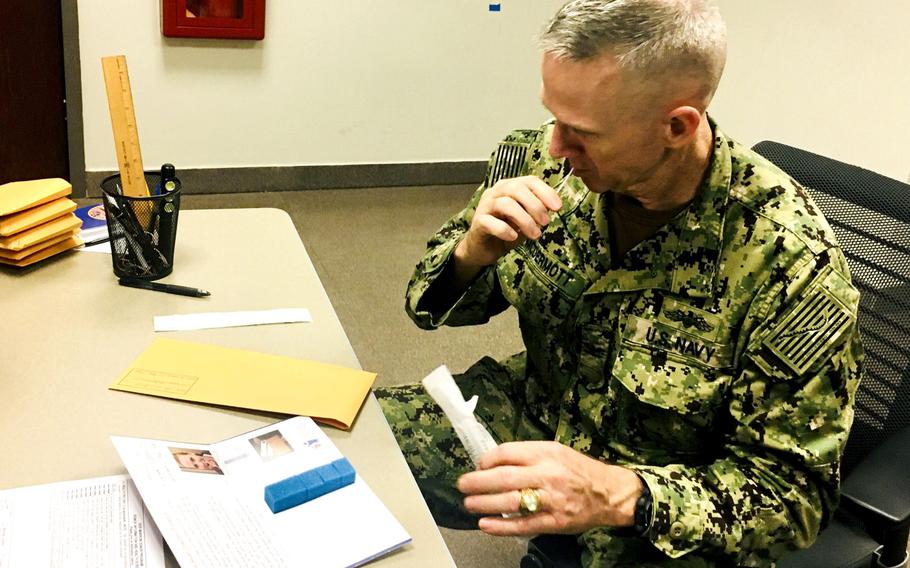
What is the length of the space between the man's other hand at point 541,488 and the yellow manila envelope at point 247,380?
0.19 meters

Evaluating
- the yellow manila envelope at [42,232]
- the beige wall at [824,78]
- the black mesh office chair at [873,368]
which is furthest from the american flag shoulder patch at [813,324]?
the beige wall at [824,78]

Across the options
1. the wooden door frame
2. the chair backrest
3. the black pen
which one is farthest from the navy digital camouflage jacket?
the wooden door frame

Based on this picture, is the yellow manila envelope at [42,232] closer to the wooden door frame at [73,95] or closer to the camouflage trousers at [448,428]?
the camouflage trousers at [448,428]

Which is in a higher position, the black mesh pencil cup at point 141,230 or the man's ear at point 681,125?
the man's ear at point 681,125

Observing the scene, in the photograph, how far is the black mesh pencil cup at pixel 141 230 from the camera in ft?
4.05

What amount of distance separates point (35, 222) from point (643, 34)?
3.05 feet

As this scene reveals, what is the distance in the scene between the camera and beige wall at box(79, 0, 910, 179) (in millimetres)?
3193

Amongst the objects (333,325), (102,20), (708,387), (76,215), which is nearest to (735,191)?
(708,387)

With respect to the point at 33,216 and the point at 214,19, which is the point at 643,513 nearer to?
the point at 33,216

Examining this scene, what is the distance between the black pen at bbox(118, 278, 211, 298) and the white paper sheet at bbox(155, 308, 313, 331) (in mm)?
60

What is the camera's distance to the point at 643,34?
1.02 m

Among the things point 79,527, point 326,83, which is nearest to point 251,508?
point 79,527

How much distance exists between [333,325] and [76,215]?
56 cm

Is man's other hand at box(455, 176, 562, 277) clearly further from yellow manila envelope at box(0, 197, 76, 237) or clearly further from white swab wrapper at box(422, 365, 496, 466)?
yellow manila envelope at box(0, 197, 76, 237)
